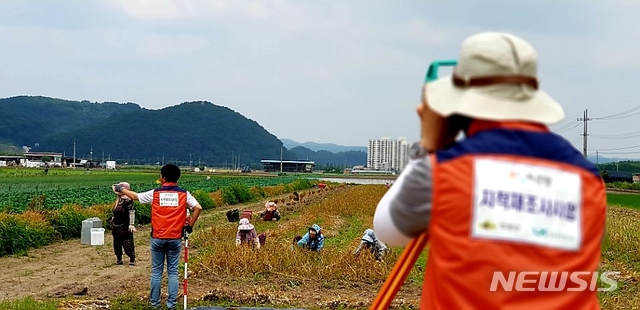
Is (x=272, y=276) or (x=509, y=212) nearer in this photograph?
(x=509, y=212)

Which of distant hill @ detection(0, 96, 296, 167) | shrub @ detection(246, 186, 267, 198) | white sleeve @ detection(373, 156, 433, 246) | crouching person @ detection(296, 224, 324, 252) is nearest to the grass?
crouching person @ detection(296, 224, 324, 252)

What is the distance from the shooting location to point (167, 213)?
24.2 feet

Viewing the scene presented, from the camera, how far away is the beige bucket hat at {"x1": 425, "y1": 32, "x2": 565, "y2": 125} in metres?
1.65

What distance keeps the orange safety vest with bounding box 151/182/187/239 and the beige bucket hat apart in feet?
19.8

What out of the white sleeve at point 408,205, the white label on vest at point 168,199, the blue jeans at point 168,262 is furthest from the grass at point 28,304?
the white sleeve at point 408,205

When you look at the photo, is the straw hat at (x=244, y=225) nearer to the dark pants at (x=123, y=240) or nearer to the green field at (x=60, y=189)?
the dark pants at (x=123, y=240)

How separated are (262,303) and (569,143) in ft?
21.6

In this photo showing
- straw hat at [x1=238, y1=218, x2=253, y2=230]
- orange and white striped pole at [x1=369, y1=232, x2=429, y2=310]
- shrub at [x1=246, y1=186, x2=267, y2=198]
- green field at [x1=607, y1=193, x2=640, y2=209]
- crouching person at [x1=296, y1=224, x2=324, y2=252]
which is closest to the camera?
orange and white striped pole at [x1=369, y1=232, x2=429, y2=310]

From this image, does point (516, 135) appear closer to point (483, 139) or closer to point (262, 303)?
point (483, 139)

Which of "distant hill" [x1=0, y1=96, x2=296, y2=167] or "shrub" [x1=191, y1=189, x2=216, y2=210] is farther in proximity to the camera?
"distant hill" [x1=0, y1=96, x2=296, y2=167]

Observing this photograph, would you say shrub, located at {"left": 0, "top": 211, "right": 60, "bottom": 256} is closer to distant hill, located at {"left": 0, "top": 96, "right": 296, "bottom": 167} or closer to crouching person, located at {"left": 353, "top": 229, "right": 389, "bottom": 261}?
crouching person, located at {"left": 353, "top": 229, "right": 389, "bottom": 261}

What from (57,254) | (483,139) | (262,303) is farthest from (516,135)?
(57,254)

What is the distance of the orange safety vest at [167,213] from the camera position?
291 inches

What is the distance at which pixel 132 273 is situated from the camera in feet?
35.4
